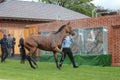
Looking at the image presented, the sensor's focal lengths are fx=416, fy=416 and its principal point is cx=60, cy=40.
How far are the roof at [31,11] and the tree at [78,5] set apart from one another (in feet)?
85.0

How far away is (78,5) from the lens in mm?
76000

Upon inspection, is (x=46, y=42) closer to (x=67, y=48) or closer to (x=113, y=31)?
(x=67, y=48)

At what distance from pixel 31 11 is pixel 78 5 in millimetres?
32376

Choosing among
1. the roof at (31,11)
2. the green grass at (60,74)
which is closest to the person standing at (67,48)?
the green grass at (60,74)

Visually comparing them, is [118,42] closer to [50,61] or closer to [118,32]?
[118,32]

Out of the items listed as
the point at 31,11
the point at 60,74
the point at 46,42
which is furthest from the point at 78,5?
the point at 60,74

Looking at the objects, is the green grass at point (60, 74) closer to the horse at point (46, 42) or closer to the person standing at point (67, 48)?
the horse at point (46, 42)

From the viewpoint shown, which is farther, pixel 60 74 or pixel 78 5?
pixel 78 5

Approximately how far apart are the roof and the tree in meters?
25.9

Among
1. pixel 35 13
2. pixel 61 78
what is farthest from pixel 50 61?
pixel 35 13

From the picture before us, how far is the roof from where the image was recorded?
4194 cm

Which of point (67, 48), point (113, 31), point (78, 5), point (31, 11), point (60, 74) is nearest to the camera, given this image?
point (60, 74)

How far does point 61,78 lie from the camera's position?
16.4 m

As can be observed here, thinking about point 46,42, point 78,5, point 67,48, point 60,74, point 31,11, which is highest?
point 46,42
